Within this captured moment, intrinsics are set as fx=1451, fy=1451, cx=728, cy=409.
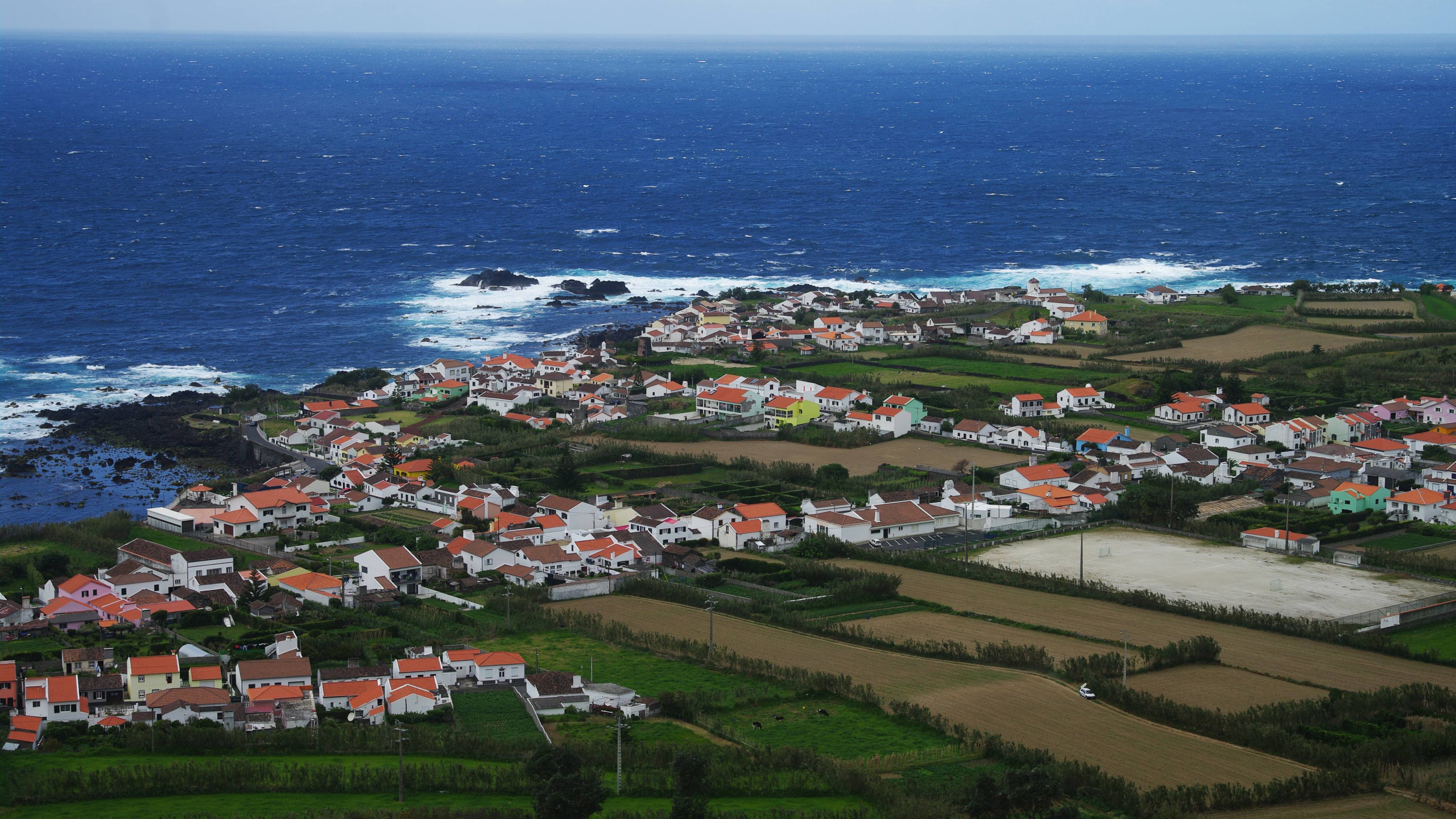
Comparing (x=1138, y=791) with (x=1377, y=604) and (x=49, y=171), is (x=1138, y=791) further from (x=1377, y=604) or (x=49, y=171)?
(x=49, y=171)

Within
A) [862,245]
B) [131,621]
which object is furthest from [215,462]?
[862,245]

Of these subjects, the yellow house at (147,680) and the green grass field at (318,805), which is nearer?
the green grass field at (318,805)

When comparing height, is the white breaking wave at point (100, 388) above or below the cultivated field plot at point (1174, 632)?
below

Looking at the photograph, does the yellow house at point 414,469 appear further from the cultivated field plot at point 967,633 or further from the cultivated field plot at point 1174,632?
the cultivated field plot at point 967,633

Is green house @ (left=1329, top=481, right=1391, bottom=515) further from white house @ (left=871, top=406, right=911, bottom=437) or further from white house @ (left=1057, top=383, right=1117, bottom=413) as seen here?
white house @ (left=871, top=406, right=911, bottom=437)

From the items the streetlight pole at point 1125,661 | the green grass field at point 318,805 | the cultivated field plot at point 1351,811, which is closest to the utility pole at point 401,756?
the green grass field at point 318,805
